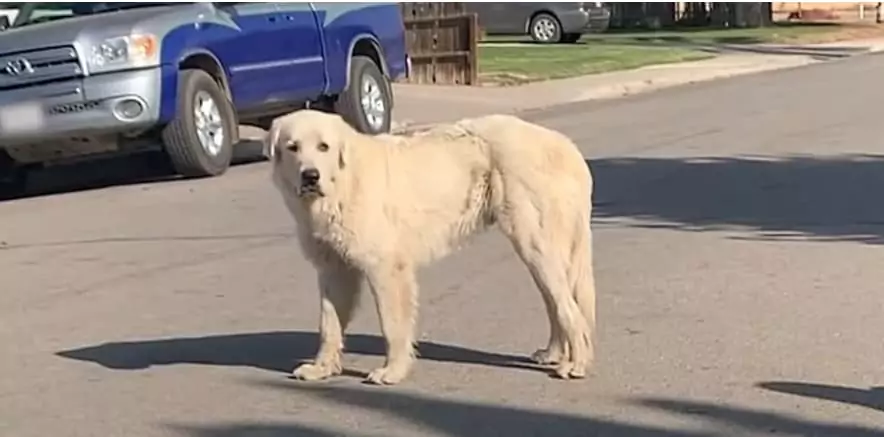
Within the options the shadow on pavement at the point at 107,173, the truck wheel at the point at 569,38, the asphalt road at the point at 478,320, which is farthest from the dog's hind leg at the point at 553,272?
the truck wheel at the point at 569,38

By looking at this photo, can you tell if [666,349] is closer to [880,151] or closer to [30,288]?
[30,288]

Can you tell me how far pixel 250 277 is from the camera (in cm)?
990

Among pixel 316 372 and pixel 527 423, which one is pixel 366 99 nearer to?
pixel 316 372

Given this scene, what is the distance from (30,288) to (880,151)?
8434mm

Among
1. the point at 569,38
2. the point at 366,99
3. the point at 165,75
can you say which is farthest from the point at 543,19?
the point at 165,75

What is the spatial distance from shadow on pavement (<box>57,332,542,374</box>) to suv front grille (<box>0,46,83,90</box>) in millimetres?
6593

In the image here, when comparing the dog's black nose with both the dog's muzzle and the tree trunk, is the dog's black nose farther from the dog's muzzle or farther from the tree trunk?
the tree trunk

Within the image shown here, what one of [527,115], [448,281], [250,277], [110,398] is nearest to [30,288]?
[250,277]

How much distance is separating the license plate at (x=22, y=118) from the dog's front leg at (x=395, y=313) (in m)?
7.97

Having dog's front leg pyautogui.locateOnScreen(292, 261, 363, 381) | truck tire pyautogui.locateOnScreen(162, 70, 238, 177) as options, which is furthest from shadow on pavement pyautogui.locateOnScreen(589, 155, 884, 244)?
dog's front leg pyautogui.locateOnScreen(292, 261, 363, 381)

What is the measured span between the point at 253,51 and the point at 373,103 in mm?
2349

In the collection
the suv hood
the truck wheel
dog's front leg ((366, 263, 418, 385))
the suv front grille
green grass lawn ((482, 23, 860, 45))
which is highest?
the suv hood

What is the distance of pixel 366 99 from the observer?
17781 millimetres

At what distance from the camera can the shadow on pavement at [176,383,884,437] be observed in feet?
20.0
